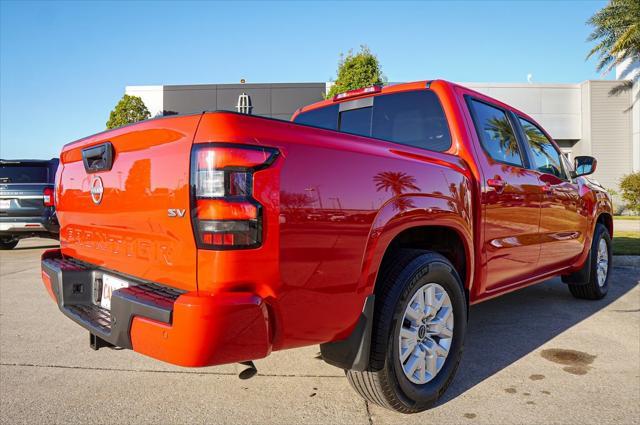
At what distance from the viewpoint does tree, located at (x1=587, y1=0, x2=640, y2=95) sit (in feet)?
56.3

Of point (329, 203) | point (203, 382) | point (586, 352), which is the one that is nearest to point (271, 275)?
point (329, 203)

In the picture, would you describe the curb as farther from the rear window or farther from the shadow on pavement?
the rear window

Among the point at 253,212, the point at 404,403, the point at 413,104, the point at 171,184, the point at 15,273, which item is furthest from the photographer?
the point at 15,273

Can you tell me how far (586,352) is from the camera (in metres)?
3.54

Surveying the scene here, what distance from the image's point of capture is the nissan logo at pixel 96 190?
2.38m

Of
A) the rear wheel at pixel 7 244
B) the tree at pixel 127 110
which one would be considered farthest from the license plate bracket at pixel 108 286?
the tree at pixel 127 110

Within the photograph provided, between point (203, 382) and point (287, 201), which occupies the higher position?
point (287, 201)

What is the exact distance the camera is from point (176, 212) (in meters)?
1.86

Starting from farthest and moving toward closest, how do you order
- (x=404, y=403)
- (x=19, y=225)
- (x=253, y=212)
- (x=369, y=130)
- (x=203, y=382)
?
(x=19, y=225) → (x=369, y=130) → (x=203, y=382) → (x=404, y=403) → (x=253, y=212)

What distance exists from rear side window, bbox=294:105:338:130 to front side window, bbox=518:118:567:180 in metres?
1.59

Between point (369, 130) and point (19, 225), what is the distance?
303 inches

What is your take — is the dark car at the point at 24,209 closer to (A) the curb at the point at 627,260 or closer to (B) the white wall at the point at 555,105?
(A) the curb at the point at 627,260

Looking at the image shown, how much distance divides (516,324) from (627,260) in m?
4.60

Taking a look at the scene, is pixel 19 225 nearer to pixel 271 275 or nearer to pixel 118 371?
pixel 118 371
